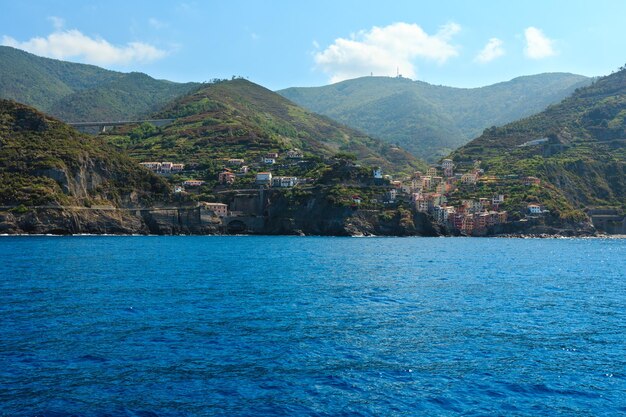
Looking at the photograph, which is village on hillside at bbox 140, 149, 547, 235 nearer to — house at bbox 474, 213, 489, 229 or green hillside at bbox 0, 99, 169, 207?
house at bbox 474, 213, 489, 229

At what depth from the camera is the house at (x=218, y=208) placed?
13218 centimetres

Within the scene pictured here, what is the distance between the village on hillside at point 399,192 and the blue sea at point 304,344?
3439 inches

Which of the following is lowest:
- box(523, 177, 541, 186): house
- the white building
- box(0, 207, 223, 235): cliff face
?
box(0, 207, 223, 235): cliff face

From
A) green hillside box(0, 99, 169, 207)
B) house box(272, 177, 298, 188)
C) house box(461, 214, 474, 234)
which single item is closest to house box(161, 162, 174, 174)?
green hillside box(0, 99, 169, 207)

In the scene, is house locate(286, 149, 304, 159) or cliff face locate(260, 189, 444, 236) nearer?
cliff face locate(260, 189, 444, 236)

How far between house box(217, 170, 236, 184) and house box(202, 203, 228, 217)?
45.0 ft

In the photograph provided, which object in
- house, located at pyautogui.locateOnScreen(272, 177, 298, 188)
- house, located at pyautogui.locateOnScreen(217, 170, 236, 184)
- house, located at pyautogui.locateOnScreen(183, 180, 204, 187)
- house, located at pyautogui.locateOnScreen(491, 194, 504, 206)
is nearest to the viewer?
house, located at pyautogui.locateOnScreen(272, 177, 298, 188)

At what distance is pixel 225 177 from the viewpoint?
488ft

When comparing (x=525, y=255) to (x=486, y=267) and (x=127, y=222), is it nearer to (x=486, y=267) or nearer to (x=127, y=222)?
(x=486, y=267)

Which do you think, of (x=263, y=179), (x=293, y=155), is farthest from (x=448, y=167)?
(x=263, y=179)

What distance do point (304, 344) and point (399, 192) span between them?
12476 centimetres

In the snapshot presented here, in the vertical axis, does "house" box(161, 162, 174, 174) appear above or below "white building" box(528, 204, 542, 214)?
above

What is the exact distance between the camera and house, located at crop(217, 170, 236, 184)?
486ft

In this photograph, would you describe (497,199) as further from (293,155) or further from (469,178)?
(293,155)
